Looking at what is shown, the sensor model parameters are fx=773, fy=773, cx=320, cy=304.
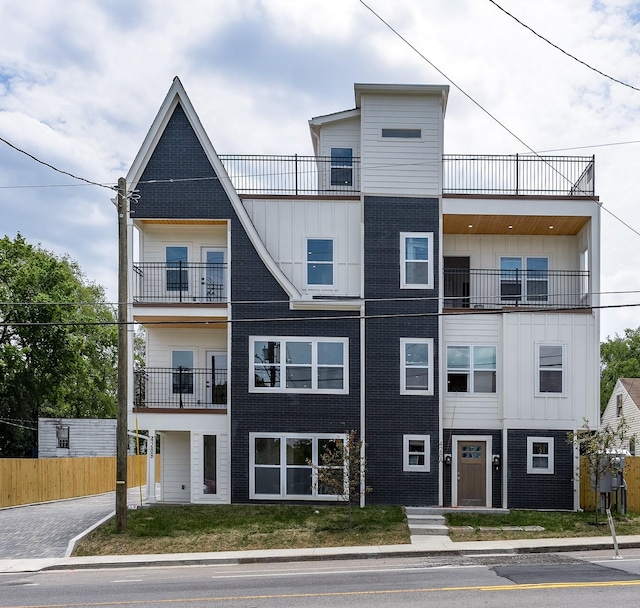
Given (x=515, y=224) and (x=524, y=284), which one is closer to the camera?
(x=515, y=224)

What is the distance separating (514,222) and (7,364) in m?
26.1

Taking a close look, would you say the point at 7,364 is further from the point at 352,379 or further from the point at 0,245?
the point at 352,379

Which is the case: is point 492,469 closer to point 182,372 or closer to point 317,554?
point 317,554

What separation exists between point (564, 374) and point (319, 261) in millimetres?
7846

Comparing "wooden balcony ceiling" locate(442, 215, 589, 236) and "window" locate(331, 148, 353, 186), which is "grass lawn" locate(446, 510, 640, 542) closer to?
"wooden balcony ceiling" locate(442, 215, 589, 236)

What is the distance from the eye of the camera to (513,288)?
78.4 ft

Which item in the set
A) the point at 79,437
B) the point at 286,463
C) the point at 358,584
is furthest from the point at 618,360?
the point at 358,584

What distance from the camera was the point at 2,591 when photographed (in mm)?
13781

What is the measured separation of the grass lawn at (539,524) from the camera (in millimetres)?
18516

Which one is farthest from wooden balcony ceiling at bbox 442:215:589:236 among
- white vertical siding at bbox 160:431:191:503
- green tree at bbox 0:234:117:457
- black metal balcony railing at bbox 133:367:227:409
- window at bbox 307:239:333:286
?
green tree at bbox 0:234:117:457

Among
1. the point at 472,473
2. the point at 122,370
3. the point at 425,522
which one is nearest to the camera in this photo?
the point at 122,370

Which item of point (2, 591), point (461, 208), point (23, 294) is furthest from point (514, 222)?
point (23, 294)

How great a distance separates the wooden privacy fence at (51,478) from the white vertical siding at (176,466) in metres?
1.54

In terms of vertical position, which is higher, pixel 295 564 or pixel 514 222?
pixel 514 222
